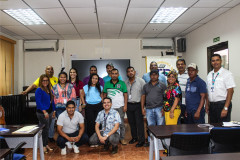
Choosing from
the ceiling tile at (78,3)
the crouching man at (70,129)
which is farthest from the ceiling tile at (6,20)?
the crouching man at (70,129)

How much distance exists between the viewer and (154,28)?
5457mm

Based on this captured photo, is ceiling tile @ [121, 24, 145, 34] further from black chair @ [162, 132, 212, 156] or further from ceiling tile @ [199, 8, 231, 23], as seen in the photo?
black chair @ [162, 132, 212, 156]

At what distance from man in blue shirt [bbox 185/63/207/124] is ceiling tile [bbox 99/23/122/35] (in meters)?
2.55

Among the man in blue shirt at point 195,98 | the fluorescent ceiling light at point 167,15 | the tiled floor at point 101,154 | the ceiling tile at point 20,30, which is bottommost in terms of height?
the tiled floor at point 101,154

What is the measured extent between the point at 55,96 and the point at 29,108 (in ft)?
7.12

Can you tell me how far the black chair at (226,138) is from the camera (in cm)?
201

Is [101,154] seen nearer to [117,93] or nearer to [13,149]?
[117,93]

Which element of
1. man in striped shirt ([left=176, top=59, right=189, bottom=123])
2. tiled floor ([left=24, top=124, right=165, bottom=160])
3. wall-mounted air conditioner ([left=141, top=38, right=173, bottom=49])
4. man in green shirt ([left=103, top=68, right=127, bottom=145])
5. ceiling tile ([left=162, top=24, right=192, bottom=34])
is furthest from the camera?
wall-mounted air conditioner ([left=141, top=38, right=173, bottom=49])

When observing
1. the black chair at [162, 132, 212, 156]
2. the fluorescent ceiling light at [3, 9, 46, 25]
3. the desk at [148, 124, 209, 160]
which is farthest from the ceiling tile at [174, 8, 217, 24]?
the fluorescent ceiling light at [3, 9, 46, 25]

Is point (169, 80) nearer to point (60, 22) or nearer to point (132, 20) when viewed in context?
point (132, 20)

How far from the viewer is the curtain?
215 inches

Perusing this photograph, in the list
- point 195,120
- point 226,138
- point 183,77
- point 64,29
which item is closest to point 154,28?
point 183,77

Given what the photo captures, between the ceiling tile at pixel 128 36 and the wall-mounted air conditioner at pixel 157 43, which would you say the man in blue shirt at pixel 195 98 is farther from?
the wall-mounted air conditioner at pixel 157 43

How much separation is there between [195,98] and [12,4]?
3.56 metres
